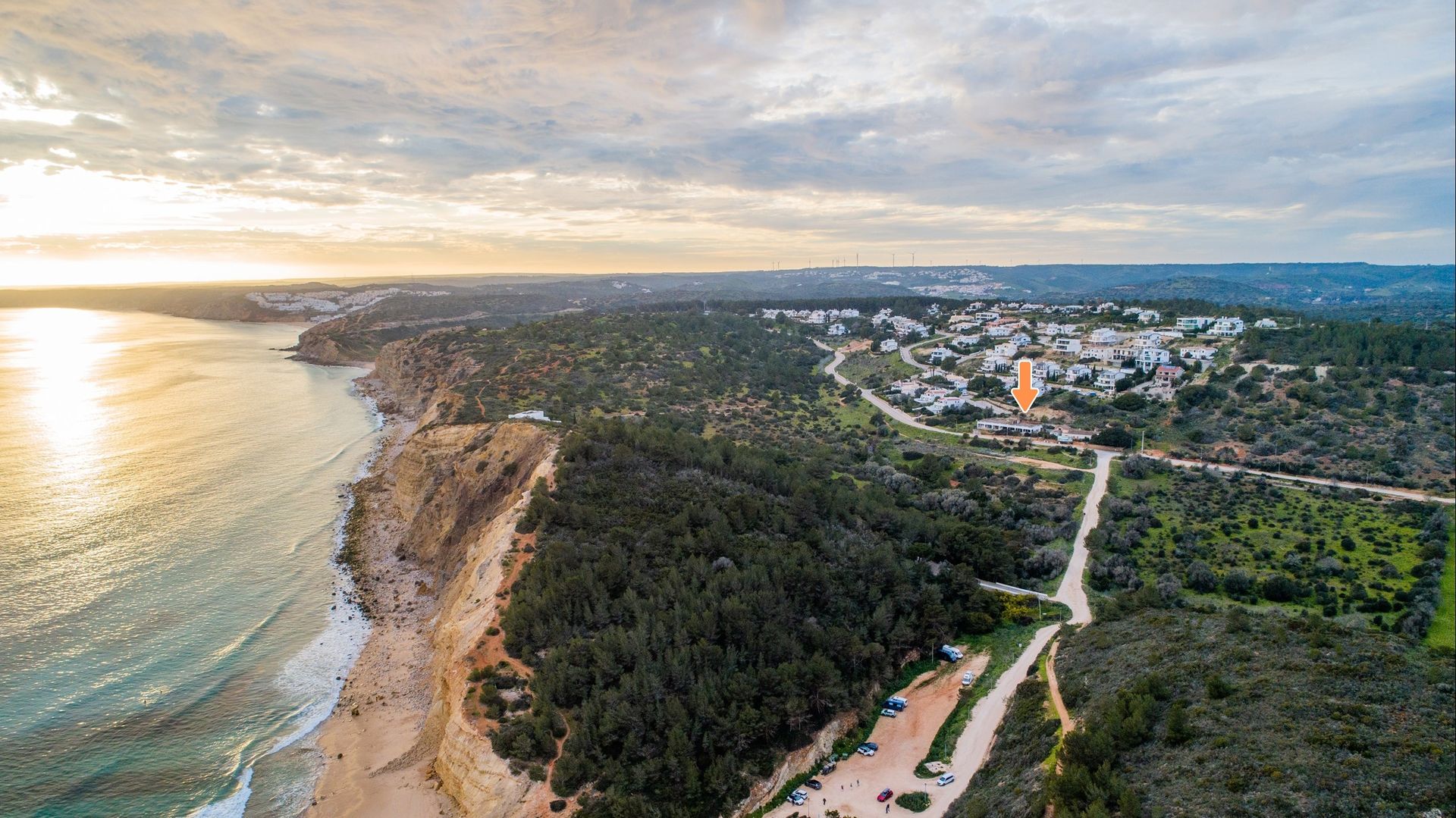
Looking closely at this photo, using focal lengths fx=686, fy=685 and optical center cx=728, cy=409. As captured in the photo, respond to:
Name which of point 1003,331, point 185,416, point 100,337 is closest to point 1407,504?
point 1003,331

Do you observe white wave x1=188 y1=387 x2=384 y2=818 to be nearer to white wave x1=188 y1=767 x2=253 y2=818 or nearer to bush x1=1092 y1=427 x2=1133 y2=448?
white wave x1=188 y1=767 x2=253 y2=818

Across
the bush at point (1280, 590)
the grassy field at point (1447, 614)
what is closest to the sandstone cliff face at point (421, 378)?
the bush at point (1280, 590)

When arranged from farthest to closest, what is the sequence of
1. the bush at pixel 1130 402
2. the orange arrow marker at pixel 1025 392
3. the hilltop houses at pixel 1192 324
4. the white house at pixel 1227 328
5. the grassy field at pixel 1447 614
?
the hilltop houses at pixel 1192 324 < the white house at pixel 1227 328 < the bush at pixel 1130 402 < the orange arrow marker at pixel 1025 392 < the grassy field at pixel 1447 614

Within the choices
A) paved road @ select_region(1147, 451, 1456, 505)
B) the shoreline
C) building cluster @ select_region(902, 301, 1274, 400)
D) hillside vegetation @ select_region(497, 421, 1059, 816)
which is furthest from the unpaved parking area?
building cluster @ select_region(902, 301, 1274, 400)

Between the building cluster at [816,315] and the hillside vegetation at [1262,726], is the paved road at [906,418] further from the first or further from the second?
the building cluster at [816,315]

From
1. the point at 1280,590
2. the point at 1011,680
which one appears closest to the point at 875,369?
the point at 1280,590

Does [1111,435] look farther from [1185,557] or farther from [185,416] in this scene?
[185,416]

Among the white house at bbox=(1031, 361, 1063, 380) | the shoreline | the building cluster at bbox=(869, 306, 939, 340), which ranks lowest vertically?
the shoreline
